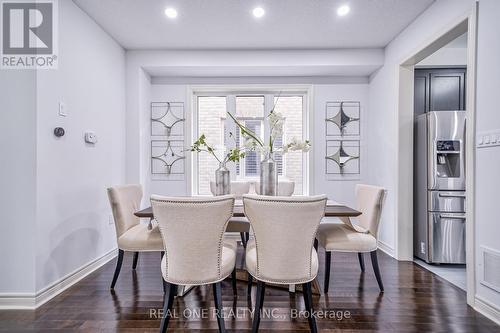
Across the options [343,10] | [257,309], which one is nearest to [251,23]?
[343,10]

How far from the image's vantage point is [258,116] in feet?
12.5

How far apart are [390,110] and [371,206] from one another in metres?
1.52

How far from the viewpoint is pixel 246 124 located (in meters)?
3.81

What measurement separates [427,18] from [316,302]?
2864 mm

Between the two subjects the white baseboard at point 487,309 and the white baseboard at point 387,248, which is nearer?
the white baseboard at point 487,309

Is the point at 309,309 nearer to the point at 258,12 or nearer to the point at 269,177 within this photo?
the point at 269,177

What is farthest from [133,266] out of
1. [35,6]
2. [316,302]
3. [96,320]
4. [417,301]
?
[417,301]

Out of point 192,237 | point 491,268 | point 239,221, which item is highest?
point 192,237

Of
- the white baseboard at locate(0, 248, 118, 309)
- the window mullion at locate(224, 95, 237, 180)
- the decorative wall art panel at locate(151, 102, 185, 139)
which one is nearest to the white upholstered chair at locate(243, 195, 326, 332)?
the white baseboard at locate(0, 248, 118, 309)

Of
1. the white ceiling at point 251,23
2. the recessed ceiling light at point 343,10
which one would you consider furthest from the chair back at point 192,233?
the recessed ceiling light at point 343,10

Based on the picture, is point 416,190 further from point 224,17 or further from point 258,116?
point 224,17

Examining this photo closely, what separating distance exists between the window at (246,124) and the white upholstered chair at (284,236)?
2.29 m

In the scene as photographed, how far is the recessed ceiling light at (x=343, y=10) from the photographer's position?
8.11 feet

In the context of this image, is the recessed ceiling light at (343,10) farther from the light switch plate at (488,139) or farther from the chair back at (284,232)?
the chair back at (284,232)
